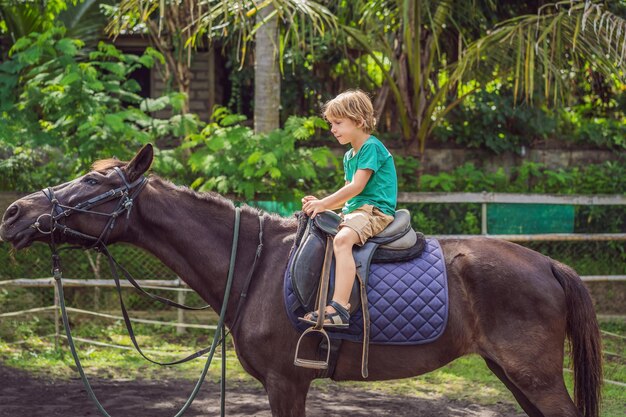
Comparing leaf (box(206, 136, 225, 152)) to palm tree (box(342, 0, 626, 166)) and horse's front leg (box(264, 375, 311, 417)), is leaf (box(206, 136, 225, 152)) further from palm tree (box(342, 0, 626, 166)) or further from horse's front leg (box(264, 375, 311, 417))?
horse's front leg (box(264, 375, 311, 417))

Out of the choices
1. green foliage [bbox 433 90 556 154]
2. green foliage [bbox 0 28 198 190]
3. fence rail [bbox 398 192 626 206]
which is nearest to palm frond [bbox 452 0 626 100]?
fence rail [bbox 398 192 626 206]

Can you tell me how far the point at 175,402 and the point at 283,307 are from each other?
2867 millimetres

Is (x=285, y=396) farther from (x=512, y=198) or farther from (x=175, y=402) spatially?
(x=512, y=198)

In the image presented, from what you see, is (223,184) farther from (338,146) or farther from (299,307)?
(299,307)

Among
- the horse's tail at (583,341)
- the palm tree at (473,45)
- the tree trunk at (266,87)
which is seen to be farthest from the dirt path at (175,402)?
the tree trunk at (266,87)

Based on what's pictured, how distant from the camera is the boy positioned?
4.09 m

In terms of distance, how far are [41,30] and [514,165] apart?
25.5ft

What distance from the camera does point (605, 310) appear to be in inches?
377

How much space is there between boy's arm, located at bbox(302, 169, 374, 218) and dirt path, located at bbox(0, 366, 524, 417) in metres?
2.56

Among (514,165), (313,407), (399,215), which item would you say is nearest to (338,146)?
(514,165)

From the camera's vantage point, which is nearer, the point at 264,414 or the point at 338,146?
the point at 264,414

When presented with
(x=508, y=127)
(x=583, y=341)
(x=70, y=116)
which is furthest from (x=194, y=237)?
(x=508, y=127)

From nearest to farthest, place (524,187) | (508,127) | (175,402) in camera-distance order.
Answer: (175,402), (524,187), (508,127)

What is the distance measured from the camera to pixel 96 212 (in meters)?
4.20
